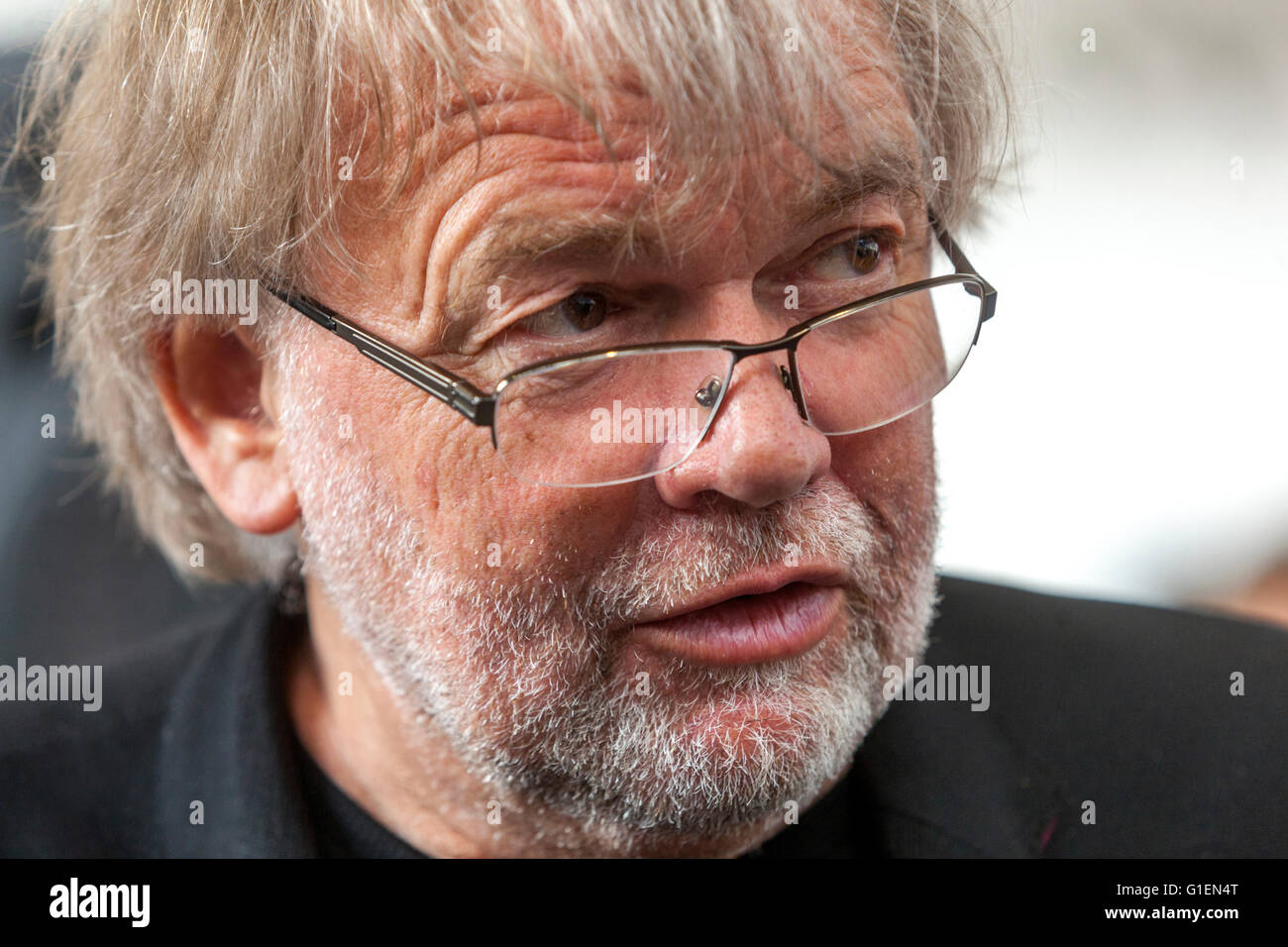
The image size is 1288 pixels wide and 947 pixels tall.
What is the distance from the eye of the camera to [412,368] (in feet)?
4.37

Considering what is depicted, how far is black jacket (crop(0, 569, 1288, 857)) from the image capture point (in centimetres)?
165

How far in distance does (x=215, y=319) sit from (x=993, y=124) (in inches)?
45.2

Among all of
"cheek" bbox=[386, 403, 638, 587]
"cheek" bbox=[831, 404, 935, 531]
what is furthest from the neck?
"cheek" bbox=[831, 404, 935, 531]

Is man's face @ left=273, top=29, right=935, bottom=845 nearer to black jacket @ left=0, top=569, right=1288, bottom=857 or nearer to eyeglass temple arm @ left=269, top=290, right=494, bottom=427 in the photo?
eyeglass temple arm @ left=269, top=290, right=494, bottom=427

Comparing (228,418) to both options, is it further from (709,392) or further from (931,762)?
(931,762)

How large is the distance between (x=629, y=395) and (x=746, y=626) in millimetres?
301

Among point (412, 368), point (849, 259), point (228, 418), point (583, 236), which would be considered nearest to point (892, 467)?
point (849, 259)

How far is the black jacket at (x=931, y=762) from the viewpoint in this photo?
1.65 m

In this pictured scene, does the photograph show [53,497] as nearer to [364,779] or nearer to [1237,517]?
[364,779]

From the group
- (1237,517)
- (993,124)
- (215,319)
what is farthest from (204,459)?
(1237,517)

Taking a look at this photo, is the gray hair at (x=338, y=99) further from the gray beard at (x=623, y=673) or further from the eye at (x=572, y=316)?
the gray beard at (x=623, y=673)

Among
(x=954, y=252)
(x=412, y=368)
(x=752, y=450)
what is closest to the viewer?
(x=752, y=450)

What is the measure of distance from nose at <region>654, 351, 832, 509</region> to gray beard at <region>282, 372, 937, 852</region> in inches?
1.5

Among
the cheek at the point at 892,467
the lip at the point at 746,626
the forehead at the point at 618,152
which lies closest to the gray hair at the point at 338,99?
the forehead at the point at 618,152
